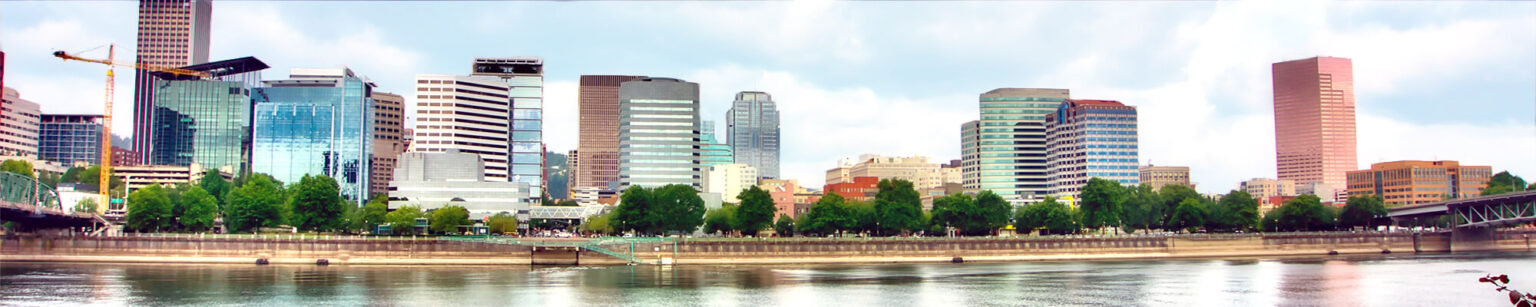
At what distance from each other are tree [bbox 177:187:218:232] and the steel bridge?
191 meters

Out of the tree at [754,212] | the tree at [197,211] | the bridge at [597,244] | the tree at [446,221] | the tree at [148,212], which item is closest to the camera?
the bridge at [597,244]

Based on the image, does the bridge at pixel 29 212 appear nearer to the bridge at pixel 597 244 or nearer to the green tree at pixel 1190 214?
the bridge at pixel 597 244

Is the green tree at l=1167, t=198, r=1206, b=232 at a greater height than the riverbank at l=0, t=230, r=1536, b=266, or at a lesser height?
greater

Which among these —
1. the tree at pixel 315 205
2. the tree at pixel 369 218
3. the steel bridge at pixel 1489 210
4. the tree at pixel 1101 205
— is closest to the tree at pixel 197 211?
the tree at pixel 315 205

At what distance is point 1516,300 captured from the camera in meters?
18.9

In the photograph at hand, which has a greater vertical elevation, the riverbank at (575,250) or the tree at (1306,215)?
the tree at (1306,215)

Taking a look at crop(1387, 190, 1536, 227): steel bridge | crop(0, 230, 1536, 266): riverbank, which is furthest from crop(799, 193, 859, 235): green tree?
crop(1387, 190, 1536, 227): steel bridge

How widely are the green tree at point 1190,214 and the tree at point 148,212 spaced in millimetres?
156069

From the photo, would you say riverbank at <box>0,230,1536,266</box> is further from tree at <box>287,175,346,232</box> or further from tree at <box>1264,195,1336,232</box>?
tree at <box>1264,195,1336,232</box>

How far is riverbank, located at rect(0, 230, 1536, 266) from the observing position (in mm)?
139000

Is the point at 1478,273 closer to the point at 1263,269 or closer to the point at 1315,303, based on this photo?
the point at 1263,269

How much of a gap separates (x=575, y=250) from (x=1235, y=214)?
111m

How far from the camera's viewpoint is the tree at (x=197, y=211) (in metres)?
160

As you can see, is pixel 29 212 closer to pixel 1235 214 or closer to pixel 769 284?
pixel 769 284
